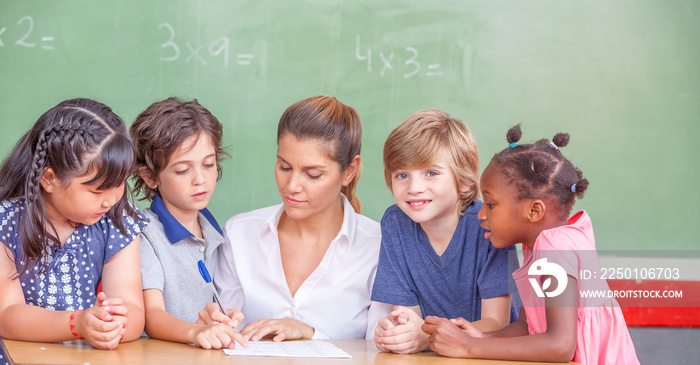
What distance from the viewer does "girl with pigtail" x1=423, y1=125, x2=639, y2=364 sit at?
4.24 feet

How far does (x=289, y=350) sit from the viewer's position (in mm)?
1338

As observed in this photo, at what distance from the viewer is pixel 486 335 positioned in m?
1.48

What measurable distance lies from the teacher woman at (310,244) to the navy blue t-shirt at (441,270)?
0.09 m

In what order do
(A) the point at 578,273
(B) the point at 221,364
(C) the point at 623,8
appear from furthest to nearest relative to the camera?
(C) the point at 623,8, (A) the point at 578,273, (B) the point at 221,364

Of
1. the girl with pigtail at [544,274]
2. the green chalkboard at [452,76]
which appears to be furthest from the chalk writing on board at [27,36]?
the girl with pigtail at [544,274]

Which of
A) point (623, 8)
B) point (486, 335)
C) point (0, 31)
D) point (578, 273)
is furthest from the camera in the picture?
point (623, 8)

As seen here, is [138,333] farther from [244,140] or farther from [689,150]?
[689,150]

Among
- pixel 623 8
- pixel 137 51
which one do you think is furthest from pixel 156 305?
pixel 623 8

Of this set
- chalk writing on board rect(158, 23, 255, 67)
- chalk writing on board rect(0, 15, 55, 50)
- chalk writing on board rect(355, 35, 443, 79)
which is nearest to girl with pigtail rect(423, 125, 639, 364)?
chalk writing on board rect(355, 35, 443, 79)

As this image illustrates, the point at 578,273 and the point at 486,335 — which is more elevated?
the point at 578,273

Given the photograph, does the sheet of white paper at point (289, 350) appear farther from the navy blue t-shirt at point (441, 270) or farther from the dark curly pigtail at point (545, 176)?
the dark curly pigtail at point (545, 176)

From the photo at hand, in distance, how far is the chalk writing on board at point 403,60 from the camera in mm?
2626

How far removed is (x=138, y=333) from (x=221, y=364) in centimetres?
33

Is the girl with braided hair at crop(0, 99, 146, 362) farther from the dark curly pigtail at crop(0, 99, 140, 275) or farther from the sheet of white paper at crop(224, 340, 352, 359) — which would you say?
the sheet of white paper at crop(224, 340, 352, 359)
